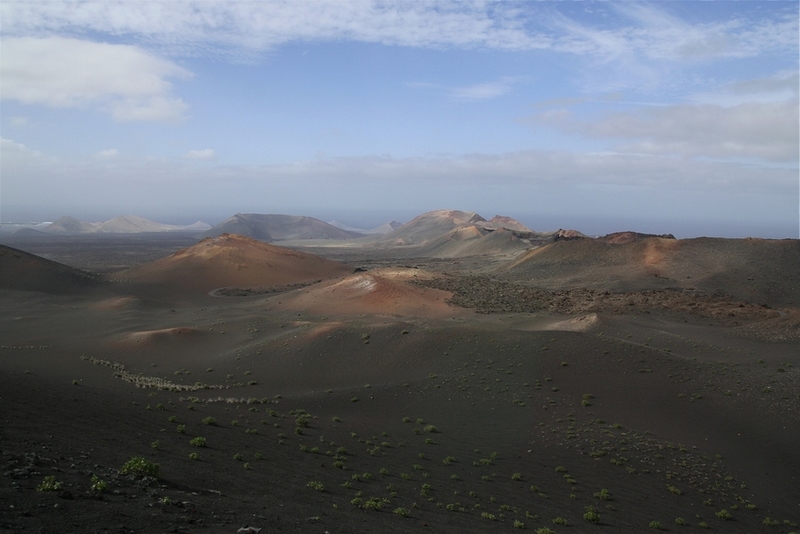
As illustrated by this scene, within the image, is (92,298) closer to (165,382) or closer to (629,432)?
(165,382)

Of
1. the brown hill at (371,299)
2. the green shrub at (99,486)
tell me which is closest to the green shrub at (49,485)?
the green shrub at (99,486)

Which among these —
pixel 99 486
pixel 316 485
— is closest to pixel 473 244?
pixel 316 485

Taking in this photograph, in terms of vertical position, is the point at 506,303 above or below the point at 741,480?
above

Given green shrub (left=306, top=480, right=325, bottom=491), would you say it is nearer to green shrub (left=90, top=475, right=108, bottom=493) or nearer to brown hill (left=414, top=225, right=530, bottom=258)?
green shrub (left=90, top=475, right=108, bottom=493)

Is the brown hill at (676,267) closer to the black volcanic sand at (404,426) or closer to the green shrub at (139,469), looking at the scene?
the black volcanic sand at (404,426)

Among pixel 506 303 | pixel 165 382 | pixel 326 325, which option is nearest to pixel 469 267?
pixel 506 303

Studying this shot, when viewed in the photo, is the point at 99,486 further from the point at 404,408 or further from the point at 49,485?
the point at 404,408
